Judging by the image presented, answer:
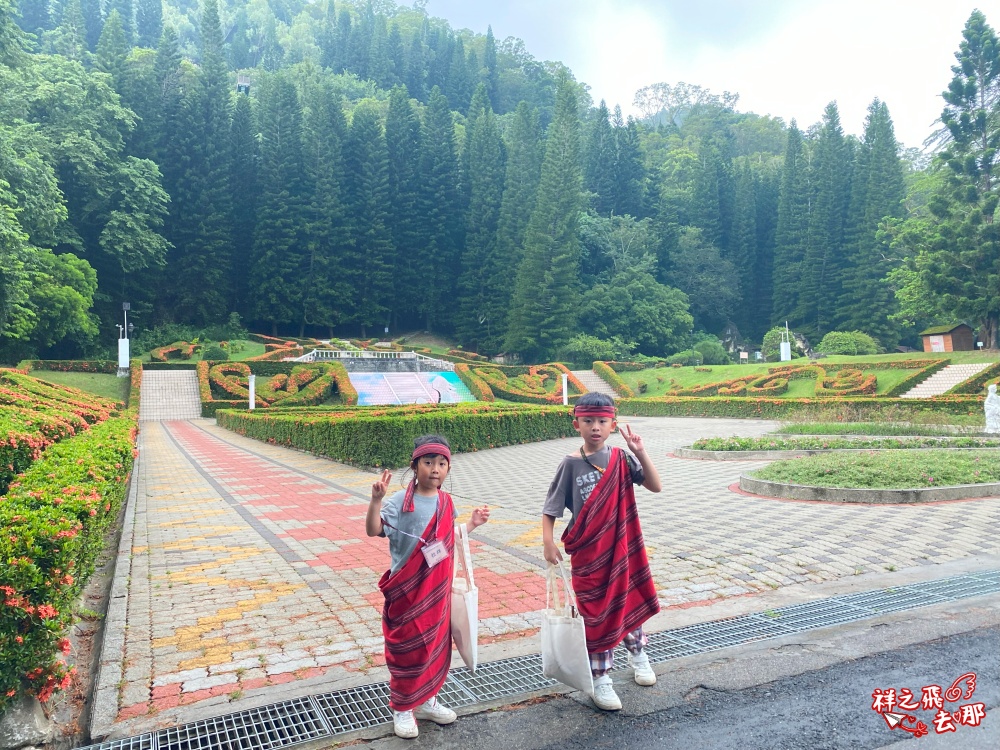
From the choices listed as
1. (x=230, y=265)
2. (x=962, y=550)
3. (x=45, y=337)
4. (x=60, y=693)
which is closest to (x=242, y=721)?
(x=60, y=693)

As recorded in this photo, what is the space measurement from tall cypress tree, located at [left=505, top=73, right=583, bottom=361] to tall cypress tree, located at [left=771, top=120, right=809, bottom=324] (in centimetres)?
1850

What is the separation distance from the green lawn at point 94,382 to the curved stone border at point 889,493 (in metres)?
26.7

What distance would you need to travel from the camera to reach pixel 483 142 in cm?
5022

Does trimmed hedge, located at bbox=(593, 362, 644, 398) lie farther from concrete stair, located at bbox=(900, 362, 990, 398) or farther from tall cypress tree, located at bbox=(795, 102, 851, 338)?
tall cypress tree, located at bbox=(795, 102, 851, 338)

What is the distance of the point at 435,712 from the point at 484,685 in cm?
39

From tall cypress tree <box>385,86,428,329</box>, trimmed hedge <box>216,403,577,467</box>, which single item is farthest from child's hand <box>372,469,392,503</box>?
tall cypress tree <box>385,86,428,329</box>

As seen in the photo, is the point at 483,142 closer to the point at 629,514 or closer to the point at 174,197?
the point at 174,197

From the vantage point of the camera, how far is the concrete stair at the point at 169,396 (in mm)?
26125

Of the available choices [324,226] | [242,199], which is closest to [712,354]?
[324,226]

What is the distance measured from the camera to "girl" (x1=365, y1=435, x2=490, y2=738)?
2574 mm

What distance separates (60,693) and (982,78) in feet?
115

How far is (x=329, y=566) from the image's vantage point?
4980 mm

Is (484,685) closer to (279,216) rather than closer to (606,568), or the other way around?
(606,568)

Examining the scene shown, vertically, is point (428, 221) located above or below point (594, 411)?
above
